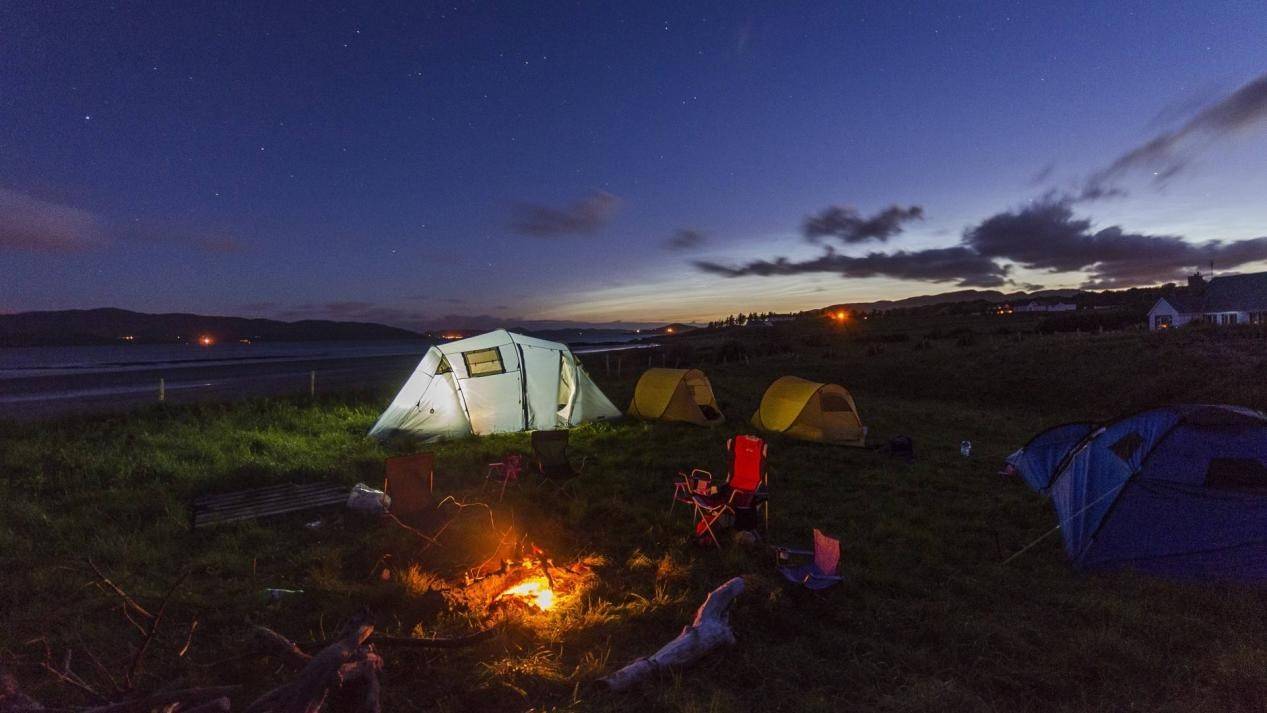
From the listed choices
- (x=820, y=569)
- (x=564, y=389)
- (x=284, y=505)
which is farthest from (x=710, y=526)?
(x=564, y=389)

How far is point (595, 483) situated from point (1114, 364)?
71.1ft

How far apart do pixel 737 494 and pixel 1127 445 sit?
413cm

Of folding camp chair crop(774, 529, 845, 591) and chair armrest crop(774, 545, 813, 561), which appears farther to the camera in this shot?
chair armrest crop(774, 545, 813, 561)

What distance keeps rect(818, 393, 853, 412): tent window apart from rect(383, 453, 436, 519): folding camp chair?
8099 mm

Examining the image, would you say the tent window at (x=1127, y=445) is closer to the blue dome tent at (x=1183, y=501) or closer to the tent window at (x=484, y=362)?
the blue dome tent at (x=1183, y=501)

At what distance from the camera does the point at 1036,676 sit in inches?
142

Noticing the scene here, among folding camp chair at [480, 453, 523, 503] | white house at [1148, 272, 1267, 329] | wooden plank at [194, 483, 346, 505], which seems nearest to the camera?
wooden plank at [194, 483, 346, 505]

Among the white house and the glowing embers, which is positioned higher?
the white house

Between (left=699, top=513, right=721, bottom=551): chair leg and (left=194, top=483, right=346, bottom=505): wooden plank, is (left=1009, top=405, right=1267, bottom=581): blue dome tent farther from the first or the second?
(left=194, top=483, right=346, bottom=505): wooden plank

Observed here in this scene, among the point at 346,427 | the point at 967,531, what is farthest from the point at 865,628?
the point at 346,427

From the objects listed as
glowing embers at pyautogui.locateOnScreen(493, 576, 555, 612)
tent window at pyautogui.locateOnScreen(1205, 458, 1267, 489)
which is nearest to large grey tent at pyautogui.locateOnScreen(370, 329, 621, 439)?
glowing embers at pyautogui.locateOnScreen(493, 576, 555, 612)

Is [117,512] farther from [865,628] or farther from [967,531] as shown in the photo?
[967,531]

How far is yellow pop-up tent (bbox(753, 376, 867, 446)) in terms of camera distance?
36.7 feet

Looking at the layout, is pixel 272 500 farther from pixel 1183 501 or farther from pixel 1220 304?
pixel 1220 304
